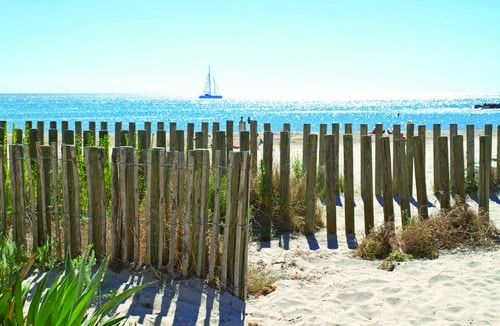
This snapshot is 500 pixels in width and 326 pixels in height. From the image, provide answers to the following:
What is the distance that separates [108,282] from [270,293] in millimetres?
1375

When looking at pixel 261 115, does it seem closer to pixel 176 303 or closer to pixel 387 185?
pixel 387 185

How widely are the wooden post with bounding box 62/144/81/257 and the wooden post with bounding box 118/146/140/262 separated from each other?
1.32 ft

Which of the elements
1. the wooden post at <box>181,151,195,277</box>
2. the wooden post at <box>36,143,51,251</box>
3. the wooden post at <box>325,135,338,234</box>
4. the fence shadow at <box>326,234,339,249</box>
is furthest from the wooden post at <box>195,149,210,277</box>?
the wooden post at <box>325,135,338,234</box>

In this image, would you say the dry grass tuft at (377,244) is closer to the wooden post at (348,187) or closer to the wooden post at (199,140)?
the wooden post at (348,187)

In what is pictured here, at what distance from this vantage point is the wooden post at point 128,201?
546 centimetres

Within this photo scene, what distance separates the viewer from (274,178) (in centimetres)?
827

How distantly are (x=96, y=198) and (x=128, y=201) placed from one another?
0.96 ft

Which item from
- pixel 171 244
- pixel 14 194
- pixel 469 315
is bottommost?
pixel 469 315

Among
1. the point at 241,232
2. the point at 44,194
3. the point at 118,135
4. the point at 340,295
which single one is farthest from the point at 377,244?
the point at 118,135

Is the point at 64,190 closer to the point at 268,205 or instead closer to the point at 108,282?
the point at 108,282

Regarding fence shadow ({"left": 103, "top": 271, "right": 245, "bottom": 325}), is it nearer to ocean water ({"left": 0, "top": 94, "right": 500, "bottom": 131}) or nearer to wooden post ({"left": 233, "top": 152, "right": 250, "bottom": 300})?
wooden post ({"left": 233, "top": 152, "right": 250, "bottom": 300})

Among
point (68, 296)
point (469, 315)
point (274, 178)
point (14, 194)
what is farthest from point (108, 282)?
point (274, 178)

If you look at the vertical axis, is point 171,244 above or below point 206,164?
below

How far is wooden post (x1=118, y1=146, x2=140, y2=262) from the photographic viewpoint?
215 inches
